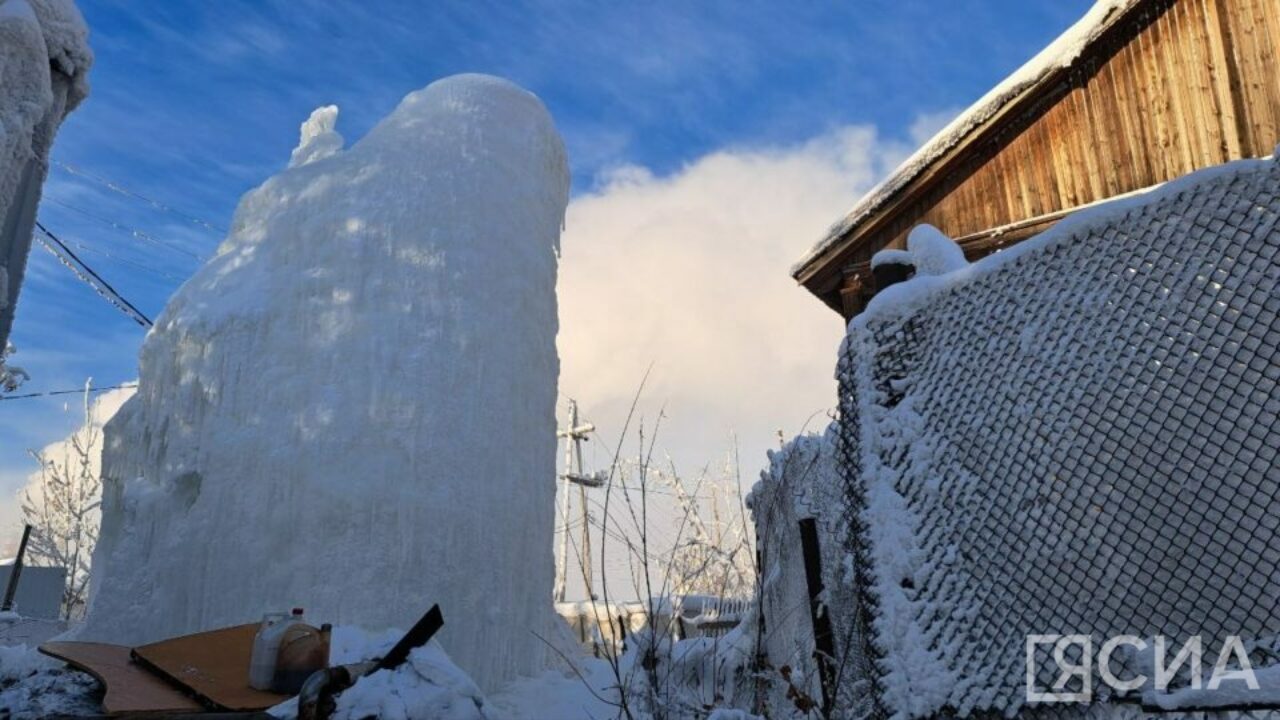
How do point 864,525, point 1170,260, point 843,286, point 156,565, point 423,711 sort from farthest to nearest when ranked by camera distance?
point 843,286, point 156,565, point 864,525, point 423,711, point 1170,260

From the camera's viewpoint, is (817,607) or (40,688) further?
(817,607)

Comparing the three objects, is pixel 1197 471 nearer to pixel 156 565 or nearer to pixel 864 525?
pixel 864 525

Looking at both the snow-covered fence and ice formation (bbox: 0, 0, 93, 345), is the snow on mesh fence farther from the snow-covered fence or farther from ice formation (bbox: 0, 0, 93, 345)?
ice formation (bbox: 0, 0, 93, 345)

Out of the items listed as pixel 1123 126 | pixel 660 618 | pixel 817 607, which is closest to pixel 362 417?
pixel 817 607

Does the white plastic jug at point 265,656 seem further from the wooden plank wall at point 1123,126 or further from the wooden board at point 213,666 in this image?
the wooden plank wall at point 1123,126

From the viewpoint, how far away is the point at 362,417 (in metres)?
6.79

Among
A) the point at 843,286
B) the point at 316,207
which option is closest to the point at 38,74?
the point at 316,207

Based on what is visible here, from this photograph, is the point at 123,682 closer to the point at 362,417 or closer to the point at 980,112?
the point at 362,417

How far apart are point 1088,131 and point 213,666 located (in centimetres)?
619

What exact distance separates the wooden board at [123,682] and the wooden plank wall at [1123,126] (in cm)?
560

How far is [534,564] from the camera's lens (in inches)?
289

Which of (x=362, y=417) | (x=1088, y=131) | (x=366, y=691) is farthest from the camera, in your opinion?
(x=362, y=417)

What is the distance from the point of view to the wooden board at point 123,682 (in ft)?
8.96

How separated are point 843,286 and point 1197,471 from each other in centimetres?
533
